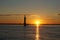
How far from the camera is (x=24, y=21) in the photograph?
160 meters

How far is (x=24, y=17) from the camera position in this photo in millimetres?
157625

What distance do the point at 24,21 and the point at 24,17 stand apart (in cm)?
411
